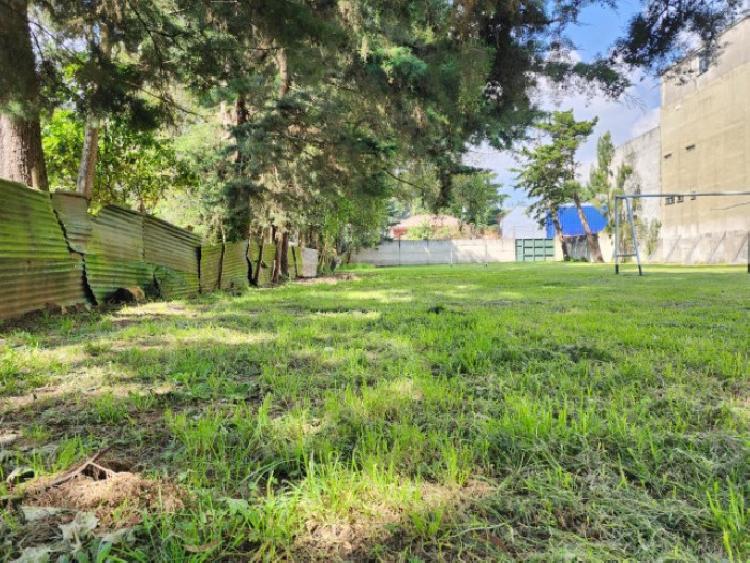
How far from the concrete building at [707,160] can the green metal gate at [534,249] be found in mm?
10465

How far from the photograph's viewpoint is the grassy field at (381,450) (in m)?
0.93

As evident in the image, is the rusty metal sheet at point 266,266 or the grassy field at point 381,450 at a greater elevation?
the rusty metal sheet at point 266,266

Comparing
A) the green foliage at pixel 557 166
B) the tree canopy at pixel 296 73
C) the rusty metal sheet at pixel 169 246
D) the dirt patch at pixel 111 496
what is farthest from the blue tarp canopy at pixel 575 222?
the dirt patch at pixel 111 496

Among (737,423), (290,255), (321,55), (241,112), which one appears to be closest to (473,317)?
(737,423)

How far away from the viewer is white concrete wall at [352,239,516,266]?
2861 centimetres

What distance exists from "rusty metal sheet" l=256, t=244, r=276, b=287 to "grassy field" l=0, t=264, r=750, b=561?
21.3 feet

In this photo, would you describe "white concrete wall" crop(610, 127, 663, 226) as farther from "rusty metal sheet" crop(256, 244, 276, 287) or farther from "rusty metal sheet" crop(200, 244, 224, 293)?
"rusty metal sheet" crop(200, 244, 224, 293)

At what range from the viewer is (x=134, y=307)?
4645mm

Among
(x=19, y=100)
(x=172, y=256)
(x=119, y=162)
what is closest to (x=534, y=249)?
(x=119, y=162)

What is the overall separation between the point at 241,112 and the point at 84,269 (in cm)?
424

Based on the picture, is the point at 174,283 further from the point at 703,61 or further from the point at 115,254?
the point at 703,61

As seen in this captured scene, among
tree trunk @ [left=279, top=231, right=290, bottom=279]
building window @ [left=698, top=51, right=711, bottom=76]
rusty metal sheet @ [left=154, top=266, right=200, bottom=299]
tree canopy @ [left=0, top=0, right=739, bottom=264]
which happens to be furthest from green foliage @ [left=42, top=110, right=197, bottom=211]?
building window @ [left=698, top=51, right=711, bottom=76]

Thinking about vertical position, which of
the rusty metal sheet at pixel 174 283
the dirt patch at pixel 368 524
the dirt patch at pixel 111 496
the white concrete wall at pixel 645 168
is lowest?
the dirt patch at pixel 368 524

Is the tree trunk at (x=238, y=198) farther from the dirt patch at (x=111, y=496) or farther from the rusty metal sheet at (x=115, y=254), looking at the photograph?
the dirt patch at (x=111, y=496)
